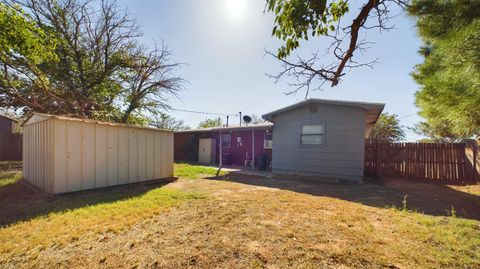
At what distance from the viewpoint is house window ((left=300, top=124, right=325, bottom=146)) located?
9328mm

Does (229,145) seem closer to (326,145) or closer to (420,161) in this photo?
(326,145)

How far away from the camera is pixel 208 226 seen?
354 centimetres

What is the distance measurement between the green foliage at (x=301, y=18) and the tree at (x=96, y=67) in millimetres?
11386

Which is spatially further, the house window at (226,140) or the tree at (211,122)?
the tree at (211,122)

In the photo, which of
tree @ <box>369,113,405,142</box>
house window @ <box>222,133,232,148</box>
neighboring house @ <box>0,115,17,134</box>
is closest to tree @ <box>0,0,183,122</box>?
house window @ <box>222,133,232,148</box>

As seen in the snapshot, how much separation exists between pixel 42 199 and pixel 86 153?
1.36 m

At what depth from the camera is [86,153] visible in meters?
5.99

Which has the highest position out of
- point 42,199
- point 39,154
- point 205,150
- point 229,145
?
point 39,154

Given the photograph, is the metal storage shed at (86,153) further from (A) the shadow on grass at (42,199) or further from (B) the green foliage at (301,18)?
(B) the green foliage at (301,18)

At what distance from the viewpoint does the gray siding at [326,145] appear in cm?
852

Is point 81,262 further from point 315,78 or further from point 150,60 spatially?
point 150,60

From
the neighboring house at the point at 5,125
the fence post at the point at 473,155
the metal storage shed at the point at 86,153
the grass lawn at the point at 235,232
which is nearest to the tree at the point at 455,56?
the grass lawn at the point at 235,232

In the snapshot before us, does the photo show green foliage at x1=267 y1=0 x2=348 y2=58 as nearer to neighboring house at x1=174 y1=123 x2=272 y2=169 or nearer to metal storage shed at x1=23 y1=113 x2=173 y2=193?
metal storage shed at x1=23 y1=113 x2=173 y2=193

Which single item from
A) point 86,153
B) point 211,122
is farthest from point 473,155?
point 211,122
